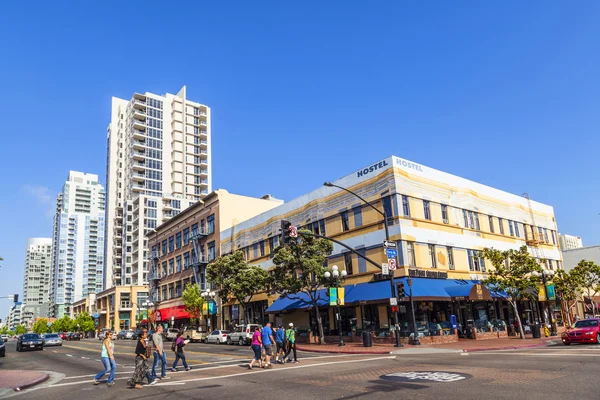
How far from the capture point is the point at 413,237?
33656 mm

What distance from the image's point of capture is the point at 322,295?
1476 inches

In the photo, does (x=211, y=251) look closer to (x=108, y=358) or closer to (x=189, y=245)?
(x=189, y=245)

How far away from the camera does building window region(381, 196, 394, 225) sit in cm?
3394

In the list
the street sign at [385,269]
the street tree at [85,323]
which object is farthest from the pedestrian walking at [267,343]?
the street tree at [85,323]

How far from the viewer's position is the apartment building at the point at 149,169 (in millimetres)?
111750

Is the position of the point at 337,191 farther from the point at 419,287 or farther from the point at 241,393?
the point at 241,393

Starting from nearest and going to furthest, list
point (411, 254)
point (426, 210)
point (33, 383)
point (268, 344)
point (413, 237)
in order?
1. point (33, 383)
2. point (268, 344)
3. point (411, 254)
4. point (413, 237)
5. point (426, 210)

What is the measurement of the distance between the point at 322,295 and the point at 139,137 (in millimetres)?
93983

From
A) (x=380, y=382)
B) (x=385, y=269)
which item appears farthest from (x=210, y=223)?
(x=380, y=382)

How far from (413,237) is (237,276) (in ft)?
56.9

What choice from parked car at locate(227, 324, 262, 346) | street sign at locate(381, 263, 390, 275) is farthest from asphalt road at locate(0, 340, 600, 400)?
parked car at locate(227, 324, 262, 346)

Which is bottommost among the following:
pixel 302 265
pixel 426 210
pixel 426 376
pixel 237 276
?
pixel 426 376

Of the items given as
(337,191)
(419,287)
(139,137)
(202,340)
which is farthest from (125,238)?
(419,287)

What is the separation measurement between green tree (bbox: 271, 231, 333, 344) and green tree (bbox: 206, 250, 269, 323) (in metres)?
5.41
